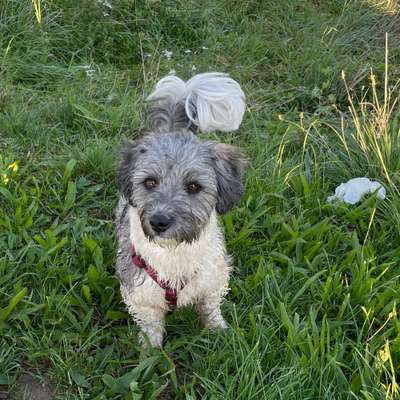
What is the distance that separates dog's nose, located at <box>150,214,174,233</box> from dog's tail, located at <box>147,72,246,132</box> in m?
0.74

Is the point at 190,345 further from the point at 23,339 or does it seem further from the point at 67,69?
the point at 67,69

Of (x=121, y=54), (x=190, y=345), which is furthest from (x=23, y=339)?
(x=121, y=54)

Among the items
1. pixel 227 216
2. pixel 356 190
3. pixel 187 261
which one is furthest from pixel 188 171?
pixel 356 190

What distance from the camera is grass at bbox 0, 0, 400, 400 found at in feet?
9.45

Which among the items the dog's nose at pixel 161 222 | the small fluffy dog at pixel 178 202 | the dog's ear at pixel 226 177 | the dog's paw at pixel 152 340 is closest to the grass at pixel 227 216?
the dog's paw at pixel 152 340

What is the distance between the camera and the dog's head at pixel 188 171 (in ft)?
8.41

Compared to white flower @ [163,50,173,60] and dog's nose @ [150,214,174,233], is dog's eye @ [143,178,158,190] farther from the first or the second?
white flower @ [163,50,173,60]

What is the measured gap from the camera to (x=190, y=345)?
3.07m

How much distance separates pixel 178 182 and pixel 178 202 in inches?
4.4

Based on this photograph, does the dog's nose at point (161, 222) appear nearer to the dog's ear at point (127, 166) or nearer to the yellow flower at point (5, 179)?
the dog's ear at point (127, 166)

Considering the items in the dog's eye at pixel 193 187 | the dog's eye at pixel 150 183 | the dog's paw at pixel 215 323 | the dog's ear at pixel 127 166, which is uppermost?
the dog's eye at pixel 193 187

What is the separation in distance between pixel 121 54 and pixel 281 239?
2896 mm

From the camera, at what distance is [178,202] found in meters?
2.58

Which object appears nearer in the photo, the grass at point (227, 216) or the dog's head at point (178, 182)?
the dog's head at point (178, 182)
